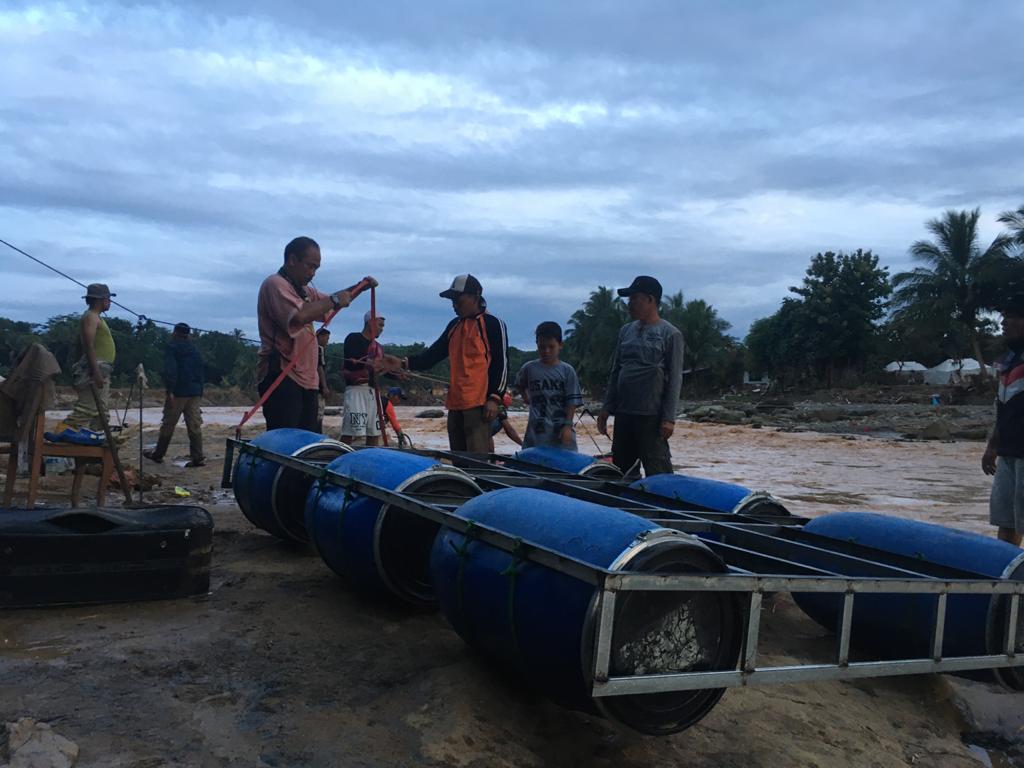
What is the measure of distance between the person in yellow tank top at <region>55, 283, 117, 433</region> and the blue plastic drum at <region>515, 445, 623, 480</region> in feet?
11.9

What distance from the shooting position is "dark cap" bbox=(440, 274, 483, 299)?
567 centimetres

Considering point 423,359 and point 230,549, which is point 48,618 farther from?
point 423,359

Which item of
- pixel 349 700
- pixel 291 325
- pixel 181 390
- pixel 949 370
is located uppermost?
pixel 949 370

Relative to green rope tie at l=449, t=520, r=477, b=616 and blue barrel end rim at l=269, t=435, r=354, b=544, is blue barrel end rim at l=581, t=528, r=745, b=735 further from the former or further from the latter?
blue barrel end rim at l=269, t=435, r=354, b=544

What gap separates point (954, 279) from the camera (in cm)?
4544

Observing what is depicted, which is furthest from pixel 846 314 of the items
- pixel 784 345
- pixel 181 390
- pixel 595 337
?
pixel 181 390

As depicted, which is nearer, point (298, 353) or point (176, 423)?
point (298, 353)

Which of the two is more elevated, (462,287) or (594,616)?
(462,287)

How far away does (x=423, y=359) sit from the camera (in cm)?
643

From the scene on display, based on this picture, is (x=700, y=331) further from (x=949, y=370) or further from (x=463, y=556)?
(x=463, y=556)

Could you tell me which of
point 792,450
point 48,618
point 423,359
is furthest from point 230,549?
point 792,450

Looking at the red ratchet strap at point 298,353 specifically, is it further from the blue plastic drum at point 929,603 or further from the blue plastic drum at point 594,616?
the blue plastic drum at point 929,603

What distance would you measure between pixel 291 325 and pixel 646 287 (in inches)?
98.1

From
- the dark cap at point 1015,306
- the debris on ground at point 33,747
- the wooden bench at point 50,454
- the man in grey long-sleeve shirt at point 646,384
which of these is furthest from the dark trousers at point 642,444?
the debris on ground at point 33,747
